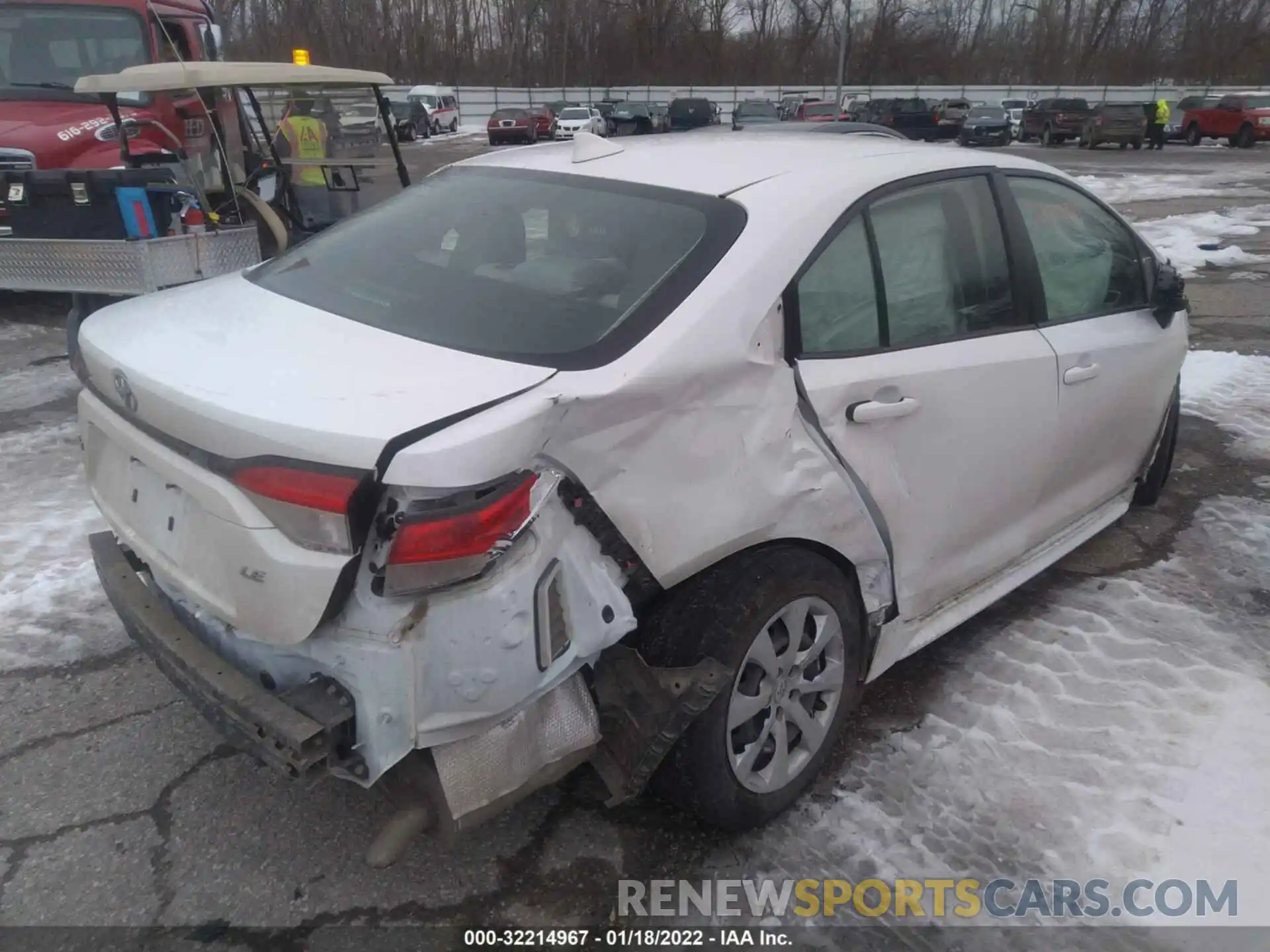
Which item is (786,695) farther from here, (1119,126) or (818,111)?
(818,111)

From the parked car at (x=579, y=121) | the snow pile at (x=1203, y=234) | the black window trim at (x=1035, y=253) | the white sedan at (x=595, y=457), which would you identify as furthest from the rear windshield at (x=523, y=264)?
the parked car at (x=579, y=121)

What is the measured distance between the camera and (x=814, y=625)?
256 centimetres

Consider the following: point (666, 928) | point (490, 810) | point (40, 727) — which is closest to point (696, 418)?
point (490, 810)

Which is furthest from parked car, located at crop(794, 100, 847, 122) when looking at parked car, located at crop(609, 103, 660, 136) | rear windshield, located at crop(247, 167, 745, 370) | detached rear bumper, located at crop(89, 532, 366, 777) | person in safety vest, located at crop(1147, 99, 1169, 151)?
detached rear bumper, located at crop(89, 532, 366, 777)

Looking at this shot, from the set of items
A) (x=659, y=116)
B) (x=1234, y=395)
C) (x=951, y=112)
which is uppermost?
(x=1234, y=395)

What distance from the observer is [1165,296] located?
3828 mm

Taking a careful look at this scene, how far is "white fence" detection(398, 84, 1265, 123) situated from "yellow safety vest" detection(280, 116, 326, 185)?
42.0 meters

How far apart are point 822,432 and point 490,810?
1221 mm

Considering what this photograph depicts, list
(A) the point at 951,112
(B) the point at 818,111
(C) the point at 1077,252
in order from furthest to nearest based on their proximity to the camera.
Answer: (A) the point at 951,112
(B) the point at 818,111
(C) the point at 1077,252

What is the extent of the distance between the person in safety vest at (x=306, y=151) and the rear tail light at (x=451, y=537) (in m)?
6.20

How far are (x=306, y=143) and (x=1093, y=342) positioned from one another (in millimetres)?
Answer: 6005

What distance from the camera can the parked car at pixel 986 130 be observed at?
111 feet

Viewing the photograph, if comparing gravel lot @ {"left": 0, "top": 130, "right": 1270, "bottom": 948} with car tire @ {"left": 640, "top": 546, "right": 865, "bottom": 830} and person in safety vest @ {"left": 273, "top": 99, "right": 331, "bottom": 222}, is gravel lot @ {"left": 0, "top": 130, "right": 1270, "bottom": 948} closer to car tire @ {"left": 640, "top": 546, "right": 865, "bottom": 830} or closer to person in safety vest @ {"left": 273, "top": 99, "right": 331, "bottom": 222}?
car tire @ {"left": 640, "top": 546, "right": 865, "bottom": 830}

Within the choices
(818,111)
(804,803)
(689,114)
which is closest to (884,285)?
(804,803)
